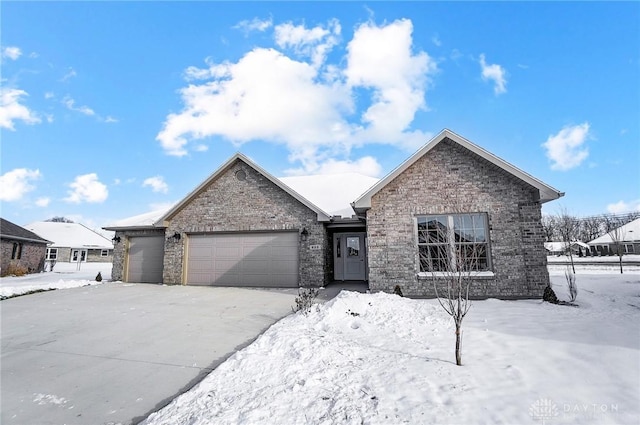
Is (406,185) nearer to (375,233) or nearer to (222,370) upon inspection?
(375,233)

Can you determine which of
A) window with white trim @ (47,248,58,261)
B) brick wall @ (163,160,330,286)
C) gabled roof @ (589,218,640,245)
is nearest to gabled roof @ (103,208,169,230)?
brick wall @ (163,160,330,286)

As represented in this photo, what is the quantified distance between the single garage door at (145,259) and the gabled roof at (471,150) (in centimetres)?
1070

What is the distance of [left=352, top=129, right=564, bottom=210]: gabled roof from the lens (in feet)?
29.4

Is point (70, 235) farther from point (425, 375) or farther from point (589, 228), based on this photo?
point (589, 228)


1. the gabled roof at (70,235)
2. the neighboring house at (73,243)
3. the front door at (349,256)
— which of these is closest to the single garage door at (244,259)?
the front door at (349,256)

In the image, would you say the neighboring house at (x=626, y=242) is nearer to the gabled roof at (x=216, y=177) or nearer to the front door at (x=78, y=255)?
the gabled roof at (x=216, y=177)

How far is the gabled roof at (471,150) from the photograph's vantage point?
8.97 meters

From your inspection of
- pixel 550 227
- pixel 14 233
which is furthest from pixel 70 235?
pixel 550 227

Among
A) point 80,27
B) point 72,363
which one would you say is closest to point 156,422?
point 72,363

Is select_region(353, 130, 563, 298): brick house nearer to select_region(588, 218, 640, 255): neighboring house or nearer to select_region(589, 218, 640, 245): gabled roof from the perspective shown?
select_region(588, 218, 640, 255): neighboring house

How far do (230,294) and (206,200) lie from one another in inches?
202

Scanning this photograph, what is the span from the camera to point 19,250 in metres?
22.9

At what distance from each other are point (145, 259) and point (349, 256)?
1039 cm

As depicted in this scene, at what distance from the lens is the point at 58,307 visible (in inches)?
355
